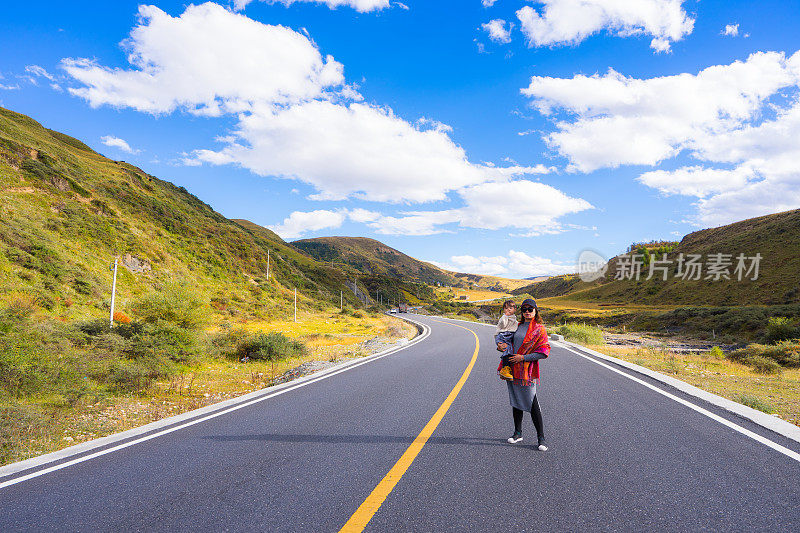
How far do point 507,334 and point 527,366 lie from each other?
19.7 inches

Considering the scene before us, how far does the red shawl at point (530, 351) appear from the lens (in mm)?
4551

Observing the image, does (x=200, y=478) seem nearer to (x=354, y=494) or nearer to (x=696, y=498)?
(x=354, y=494)

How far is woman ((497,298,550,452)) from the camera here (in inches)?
178

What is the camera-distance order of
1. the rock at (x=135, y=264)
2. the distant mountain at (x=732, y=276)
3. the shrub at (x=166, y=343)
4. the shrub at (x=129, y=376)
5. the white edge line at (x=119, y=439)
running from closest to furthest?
the white edge line at (x=119, y=439) < the shrub at (x=129, y=376) < the shrub at (x=166, y=343) < the rock at (x=135, y=264) < the distant mountain at (x=732, y=276)

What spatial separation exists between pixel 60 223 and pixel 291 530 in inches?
1496

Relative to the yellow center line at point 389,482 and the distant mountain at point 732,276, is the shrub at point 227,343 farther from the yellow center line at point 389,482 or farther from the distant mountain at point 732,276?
the distant mountain at point 732,276

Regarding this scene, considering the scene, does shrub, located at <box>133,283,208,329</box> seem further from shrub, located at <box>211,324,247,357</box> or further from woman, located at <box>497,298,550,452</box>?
woman, located at <box>497,298,550,452</box>

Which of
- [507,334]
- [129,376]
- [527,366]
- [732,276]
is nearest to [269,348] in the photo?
[129,376]

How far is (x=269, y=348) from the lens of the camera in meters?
15.6

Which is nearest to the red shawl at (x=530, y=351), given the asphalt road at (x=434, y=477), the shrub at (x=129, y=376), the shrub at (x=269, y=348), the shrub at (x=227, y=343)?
the asphalt road at (x=434, y=477)

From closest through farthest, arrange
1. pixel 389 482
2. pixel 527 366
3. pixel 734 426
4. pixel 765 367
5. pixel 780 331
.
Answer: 1. pixel 389 482
2. pixel 527 366
3. pixel 734 426
4. pixel 765 367
5. pixel 780 331

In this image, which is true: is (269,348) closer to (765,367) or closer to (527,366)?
(527,366)

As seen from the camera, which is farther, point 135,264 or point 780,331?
point 135,264

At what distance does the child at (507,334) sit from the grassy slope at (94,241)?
22386mm
